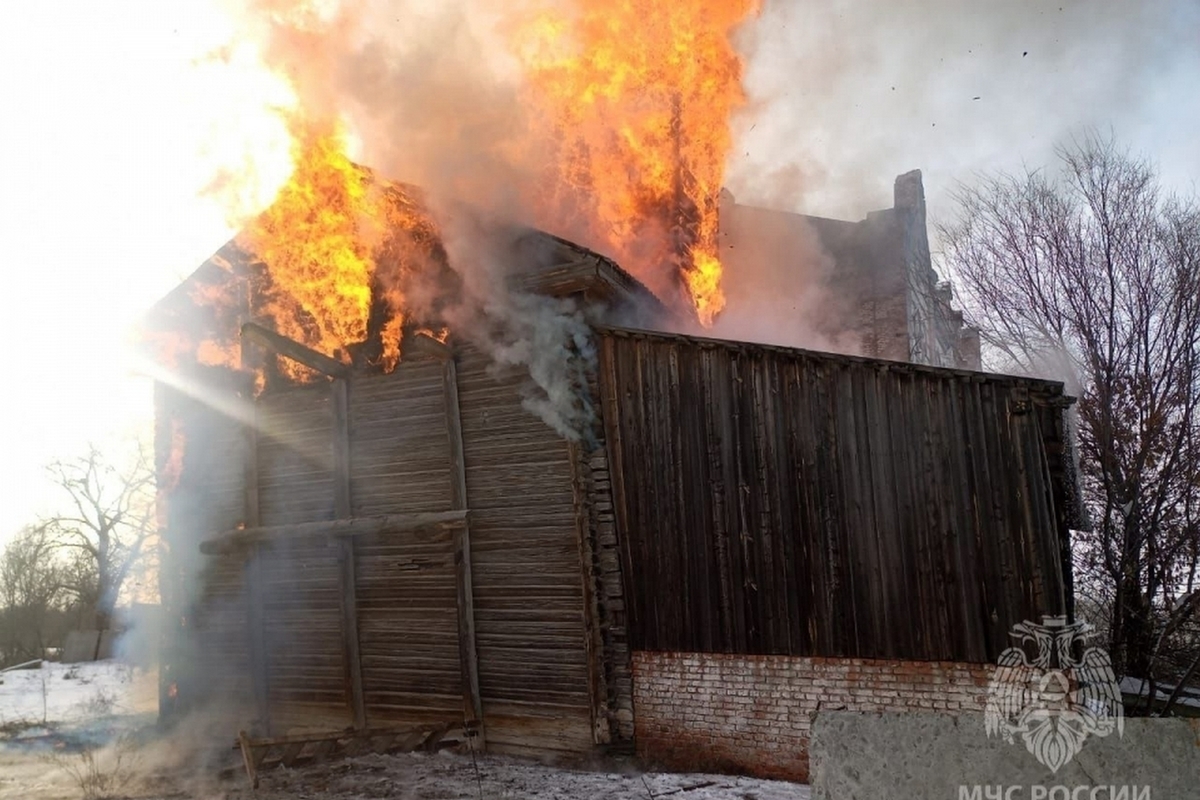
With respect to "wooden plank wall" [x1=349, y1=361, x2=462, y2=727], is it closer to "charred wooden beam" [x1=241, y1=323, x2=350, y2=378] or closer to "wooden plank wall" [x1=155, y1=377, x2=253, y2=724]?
→ "charred wooden beam" [x1=241, y1=323, x2=350, y2=378]

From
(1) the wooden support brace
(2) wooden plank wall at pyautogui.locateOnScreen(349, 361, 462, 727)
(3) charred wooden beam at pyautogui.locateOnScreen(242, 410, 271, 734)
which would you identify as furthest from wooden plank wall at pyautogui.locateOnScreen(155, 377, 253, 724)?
(1) the wooden support brace

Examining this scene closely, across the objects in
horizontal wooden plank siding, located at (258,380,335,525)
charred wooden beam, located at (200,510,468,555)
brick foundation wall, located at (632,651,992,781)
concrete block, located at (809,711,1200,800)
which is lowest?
brick foundation wall, located at (632,651,992,781)

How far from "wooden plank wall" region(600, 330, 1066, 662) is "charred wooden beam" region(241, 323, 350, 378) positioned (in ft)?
14.4

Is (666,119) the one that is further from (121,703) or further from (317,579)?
(121,703)

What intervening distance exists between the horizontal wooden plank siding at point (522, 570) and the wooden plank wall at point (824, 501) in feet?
2.89

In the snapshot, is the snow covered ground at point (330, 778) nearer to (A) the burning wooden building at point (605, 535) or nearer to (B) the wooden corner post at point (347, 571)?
(A) the burning wooden building at point (605, 535)

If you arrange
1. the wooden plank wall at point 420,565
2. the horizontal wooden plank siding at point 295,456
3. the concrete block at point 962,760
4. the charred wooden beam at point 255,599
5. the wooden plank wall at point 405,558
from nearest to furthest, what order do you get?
the concrete block at point 962,760, the wooden plank wall at point 420,565, the wooden plank wall at point 405,558, the horizontal wooden plank siding at point 295,456, the charred wooden beam at point 255,599

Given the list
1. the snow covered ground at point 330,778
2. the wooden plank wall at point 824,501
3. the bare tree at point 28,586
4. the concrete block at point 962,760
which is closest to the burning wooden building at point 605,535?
the wooden plank wall at point 824,501

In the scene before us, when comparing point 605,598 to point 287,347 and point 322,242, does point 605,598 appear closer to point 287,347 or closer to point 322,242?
point 287,347

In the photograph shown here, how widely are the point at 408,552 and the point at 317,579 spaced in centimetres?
176

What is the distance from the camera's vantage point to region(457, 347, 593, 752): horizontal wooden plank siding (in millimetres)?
9477

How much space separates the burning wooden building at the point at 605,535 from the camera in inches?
317

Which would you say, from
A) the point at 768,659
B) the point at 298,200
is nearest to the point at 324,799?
the point at 768,659

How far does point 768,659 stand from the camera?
28.0 ft
